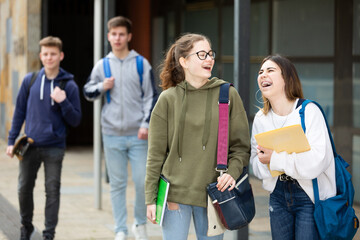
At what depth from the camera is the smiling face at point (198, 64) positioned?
387cm

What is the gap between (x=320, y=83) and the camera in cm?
841

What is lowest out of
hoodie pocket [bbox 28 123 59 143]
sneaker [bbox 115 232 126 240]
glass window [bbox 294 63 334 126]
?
sneaker [bbox 115 232 126 240]

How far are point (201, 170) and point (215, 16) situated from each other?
7.81m

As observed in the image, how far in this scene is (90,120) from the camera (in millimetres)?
16109

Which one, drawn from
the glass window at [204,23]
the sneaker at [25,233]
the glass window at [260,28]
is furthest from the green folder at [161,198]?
the glass window at [204,23]

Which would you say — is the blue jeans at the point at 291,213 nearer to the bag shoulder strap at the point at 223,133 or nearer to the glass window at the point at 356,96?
the bag shoulder strap at the point at 223,133

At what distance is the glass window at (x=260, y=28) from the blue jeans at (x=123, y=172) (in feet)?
13.4

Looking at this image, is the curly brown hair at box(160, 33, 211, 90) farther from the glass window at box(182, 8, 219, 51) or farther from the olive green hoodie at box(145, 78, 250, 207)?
the glass window at box(182, 8, 219, 51)

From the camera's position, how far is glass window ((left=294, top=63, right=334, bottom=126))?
8.15m

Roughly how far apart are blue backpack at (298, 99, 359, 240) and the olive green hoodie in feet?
1.41

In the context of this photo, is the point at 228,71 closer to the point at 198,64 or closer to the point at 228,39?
the point at 228,39

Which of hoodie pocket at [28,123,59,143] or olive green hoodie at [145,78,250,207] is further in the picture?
hoodie pocket at [28,123,59,143]

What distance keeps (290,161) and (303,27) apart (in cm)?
555

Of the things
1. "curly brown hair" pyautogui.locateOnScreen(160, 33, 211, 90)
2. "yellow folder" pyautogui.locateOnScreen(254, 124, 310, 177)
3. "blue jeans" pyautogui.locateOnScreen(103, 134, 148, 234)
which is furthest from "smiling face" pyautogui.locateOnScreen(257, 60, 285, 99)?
"blue jeans" pyautogui.locateOnScreen(103, 134, 148, 234)
